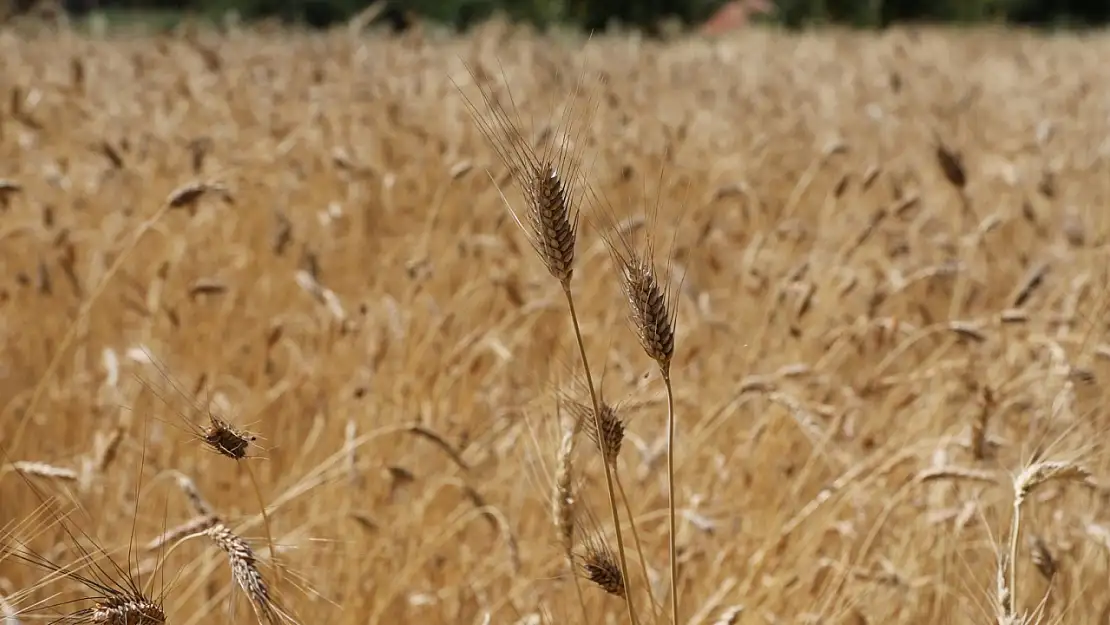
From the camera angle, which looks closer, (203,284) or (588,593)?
(588,593)

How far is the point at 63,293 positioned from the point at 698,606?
1579 millimetres

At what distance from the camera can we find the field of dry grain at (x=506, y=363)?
4.21 feet

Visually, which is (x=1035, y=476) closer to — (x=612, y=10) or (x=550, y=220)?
(x=550, y=220)

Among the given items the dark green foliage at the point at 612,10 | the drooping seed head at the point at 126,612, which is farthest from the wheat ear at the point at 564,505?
the dark green foliage at the point at 612,10

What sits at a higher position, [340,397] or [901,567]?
[340,397]

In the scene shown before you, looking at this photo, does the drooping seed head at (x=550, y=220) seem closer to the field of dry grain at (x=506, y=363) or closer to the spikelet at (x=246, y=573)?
the field of dry grain at (x=506, y=363)

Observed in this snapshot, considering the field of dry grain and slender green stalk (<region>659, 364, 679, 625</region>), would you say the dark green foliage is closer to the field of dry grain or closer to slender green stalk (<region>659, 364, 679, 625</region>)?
the field of dry grain

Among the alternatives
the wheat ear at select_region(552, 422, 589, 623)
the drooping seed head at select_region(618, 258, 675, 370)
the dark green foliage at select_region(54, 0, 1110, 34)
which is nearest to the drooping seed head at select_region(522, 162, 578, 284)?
the drooping seed head at select_region(618, 258, 675, 370)

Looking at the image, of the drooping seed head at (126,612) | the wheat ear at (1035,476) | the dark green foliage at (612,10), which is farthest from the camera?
the dark green foliage at (612,10)

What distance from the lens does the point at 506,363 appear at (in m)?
1.89

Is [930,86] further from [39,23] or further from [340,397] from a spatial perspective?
[39,23]

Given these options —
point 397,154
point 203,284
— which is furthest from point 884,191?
point 203,284

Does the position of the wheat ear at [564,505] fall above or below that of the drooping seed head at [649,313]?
below

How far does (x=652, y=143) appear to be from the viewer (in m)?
3.80
